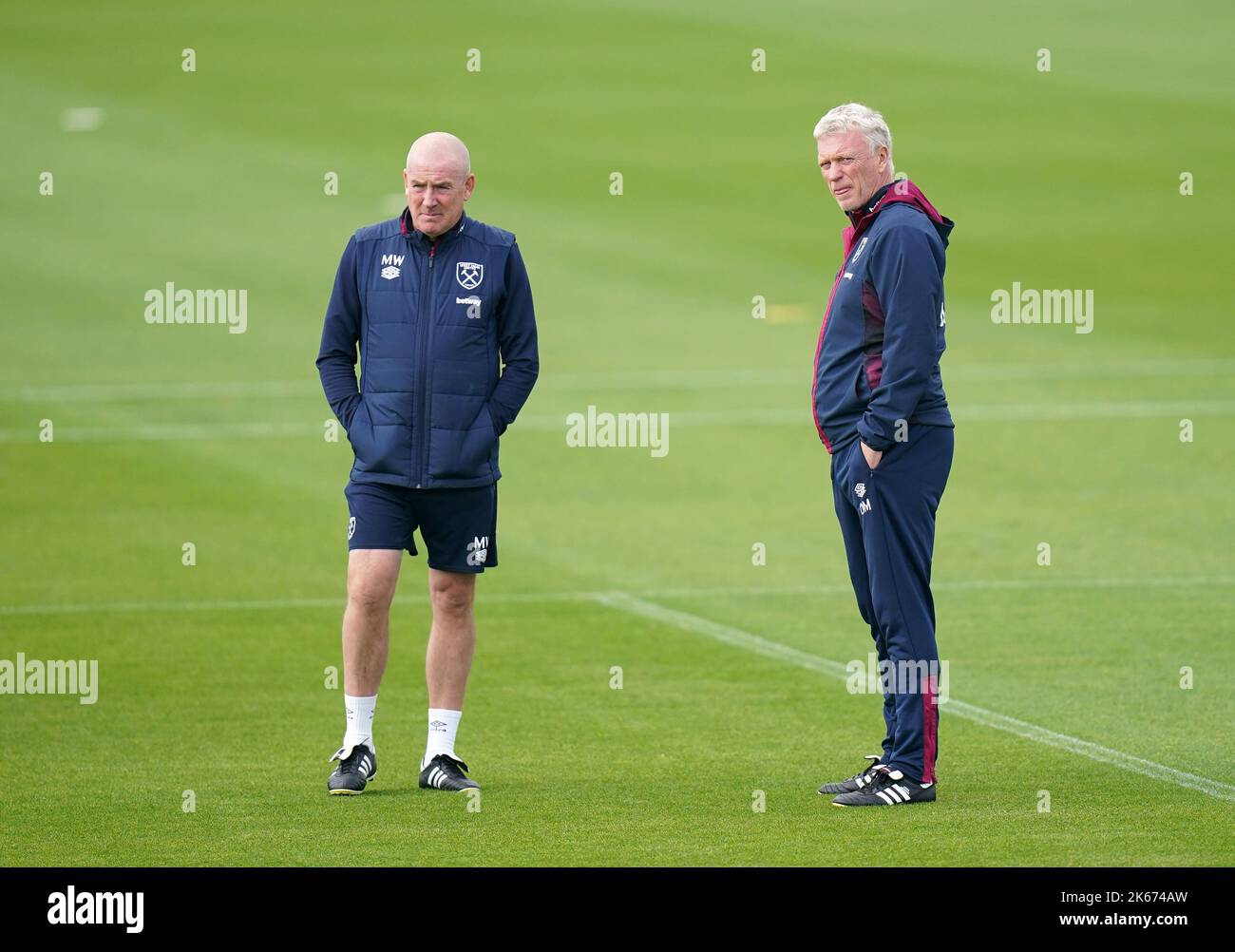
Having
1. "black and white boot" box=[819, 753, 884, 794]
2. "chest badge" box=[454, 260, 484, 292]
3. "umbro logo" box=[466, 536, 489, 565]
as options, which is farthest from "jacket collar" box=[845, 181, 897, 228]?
"black and white boot" box=[819, 753, 884, 794]

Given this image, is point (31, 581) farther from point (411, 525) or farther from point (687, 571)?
point (411, 525)

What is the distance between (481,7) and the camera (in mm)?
44469

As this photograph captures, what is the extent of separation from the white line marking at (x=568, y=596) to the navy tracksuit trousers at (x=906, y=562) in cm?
498

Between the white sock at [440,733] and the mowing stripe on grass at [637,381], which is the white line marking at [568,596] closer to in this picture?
the white sock at [440,733]

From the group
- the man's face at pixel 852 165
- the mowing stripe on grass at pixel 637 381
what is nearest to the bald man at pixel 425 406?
the man's face at pixel 852 165

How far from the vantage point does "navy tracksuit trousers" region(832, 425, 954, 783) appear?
8.17 m

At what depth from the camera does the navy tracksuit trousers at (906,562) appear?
8.17 m

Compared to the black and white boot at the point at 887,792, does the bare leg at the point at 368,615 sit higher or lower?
higher

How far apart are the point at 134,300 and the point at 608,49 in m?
17.2

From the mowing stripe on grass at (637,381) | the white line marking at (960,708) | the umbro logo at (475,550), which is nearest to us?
the white line marking at (960,708)

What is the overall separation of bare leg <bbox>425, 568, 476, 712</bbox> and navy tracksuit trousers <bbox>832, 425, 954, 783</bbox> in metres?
1.59

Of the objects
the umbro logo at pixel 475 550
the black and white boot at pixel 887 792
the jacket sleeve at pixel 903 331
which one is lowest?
the black and white boot at pixel 887 792

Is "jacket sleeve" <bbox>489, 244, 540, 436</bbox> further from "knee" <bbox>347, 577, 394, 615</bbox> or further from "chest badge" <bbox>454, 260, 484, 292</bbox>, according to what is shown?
"knee" <bbox>347, 577, 394, 615</bbox>

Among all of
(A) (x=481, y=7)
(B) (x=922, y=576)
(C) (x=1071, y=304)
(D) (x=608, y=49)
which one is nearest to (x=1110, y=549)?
(B) (x=922, y=576)
